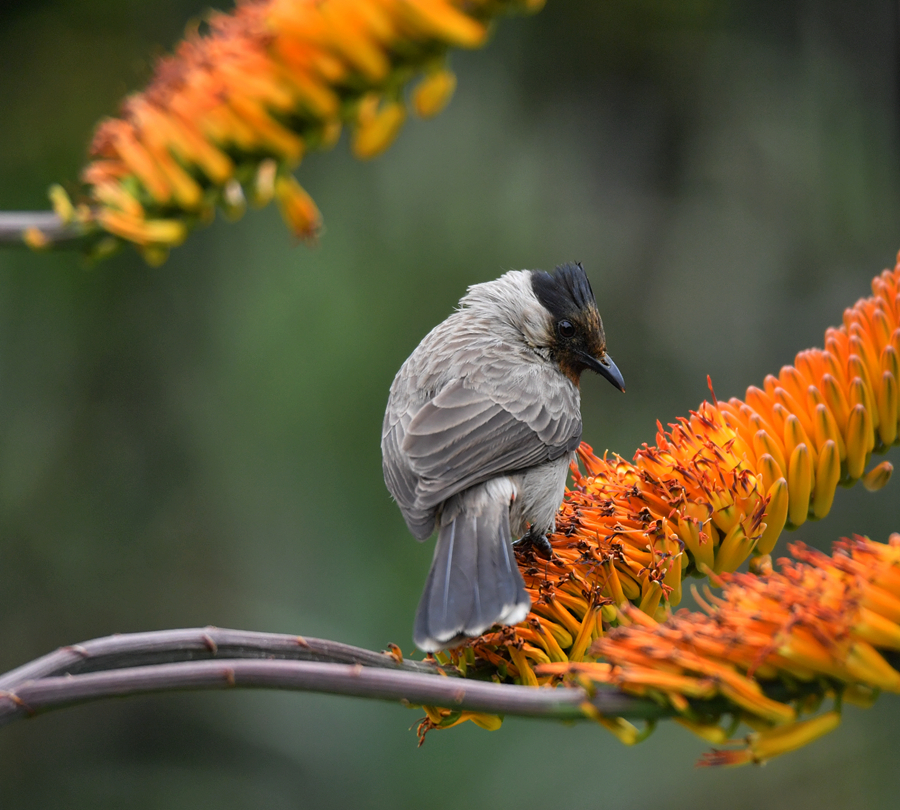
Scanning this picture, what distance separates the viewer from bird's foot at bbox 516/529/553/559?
9.76 ft

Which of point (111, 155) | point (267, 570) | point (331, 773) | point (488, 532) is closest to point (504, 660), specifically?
point (488, 532)

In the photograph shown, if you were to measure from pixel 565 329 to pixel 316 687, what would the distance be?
129 inches

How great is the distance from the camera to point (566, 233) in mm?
6938

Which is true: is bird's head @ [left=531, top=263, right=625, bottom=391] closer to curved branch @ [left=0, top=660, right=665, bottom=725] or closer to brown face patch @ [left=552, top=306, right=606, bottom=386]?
brown face patch @ [left=552, top=306, right=606, bottom=386]

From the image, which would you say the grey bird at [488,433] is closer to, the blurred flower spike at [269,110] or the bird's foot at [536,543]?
the bird's foot at [536,543]

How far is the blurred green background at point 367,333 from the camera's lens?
18.9 feet

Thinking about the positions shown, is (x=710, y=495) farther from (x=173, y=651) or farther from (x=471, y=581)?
(x=173, y=651)

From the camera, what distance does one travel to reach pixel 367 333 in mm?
6117

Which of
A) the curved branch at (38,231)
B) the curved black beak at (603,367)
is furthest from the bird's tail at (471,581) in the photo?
the curved branch at (38,231)

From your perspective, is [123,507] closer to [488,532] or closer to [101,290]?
[101,290]

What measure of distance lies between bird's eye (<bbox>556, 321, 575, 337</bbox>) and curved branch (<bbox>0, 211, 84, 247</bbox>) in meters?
3.37

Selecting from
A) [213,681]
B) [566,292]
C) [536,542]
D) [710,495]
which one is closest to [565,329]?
[566,292]

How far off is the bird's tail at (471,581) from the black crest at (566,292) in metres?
1.29

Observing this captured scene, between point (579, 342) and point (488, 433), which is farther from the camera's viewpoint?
point (579, 342)
